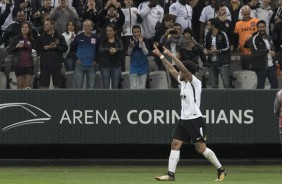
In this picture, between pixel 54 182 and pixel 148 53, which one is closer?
pixel 54 182

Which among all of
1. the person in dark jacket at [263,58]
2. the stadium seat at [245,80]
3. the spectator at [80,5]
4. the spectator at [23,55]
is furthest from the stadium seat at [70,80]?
the person in dark jacket at [263,58]

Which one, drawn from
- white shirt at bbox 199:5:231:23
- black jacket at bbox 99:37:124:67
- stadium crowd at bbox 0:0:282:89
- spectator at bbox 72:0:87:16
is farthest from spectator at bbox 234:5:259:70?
spectator at bbox 72:0:87:16

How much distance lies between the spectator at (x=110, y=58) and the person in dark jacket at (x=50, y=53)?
2.77ft

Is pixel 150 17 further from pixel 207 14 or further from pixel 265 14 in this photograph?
pixel 265 14

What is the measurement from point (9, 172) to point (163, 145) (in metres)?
3.87

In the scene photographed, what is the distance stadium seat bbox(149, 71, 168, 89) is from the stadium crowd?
0.38 feet

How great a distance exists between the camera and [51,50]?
696 inches

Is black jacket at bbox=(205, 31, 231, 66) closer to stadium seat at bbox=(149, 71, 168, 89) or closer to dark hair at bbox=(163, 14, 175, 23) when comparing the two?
dark hair at bbox=(163, 14, 175, 23)

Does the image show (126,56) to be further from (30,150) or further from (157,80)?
(30,150)

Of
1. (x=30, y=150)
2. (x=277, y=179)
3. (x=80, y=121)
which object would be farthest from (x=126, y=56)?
(x=277, y=179)

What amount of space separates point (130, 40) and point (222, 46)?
2097 mm

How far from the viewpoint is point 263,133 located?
1803 cm

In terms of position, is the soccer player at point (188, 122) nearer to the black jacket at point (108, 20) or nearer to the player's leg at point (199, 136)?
the player's leg at point (199, 136)

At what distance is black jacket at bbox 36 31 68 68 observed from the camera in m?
17.3
